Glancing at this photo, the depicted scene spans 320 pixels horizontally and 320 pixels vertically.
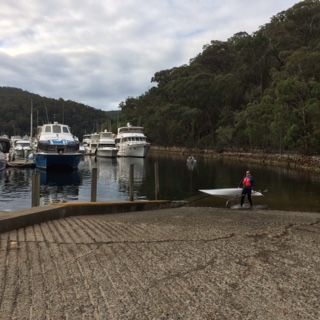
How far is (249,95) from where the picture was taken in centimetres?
8306

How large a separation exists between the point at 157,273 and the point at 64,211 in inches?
232

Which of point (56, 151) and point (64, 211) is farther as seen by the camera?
point (56, 151)

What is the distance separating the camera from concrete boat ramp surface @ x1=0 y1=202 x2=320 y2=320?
522 cm

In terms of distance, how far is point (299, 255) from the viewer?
26.0 feet

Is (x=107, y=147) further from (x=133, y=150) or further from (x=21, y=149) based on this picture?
(x=21, y=149)

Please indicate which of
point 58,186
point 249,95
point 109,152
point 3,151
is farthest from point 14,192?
point 249,95

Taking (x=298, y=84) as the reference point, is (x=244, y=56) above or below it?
above

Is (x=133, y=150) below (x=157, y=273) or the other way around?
the other way around

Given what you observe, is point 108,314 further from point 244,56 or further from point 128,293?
point 244,56

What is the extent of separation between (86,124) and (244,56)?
85103 mm

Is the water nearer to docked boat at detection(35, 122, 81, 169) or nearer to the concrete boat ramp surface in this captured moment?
docked boat at detection(35, 122, 81, 169)

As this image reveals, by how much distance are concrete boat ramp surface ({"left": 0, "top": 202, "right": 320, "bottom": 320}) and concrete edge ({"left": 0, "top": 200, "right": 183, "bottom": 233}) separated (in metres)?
0.22

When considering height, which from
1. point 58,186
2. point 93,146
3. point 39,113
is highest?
point 39,113

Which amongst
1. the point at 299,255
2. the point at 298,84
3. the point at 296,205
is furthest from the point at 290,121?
the point at 299,255
